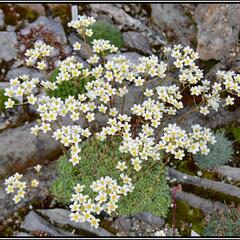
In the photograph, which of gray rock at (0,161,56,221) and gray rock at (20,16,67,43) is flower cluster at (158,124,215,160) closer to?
gray rock at (0,161,56,221)

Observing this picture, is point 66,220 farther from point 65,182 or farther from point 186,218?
point 186,218

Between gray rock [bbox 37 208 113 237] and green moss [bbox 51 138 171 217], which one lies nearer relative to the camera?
green moss [bbox 51 138 171 217]

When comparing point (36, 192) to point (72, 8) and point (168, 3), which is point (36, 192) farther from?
point (168, 3)

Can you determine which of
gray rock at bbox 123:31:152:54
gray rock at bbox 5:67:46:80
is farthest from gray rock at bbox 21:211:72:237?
gray rock at bbox 123:31:152:54

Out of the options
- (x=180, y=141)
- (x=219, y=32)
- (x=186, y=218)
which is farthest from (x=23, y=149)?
(x=219, y=32)

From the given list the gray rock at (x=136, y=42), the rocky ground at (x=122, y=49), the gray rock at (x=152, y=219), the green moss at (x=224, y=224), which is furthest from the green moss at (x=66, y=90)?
the green moss at (x=224, y=224)

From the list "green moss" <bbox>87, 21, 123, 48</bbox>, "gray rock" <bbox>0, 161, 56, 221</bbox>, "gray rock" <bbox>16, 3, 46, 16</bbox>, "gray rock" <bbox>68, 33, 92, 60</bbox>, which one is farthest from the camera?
"gray rock" <bbox>16, 3, 46, 16</bbox>
